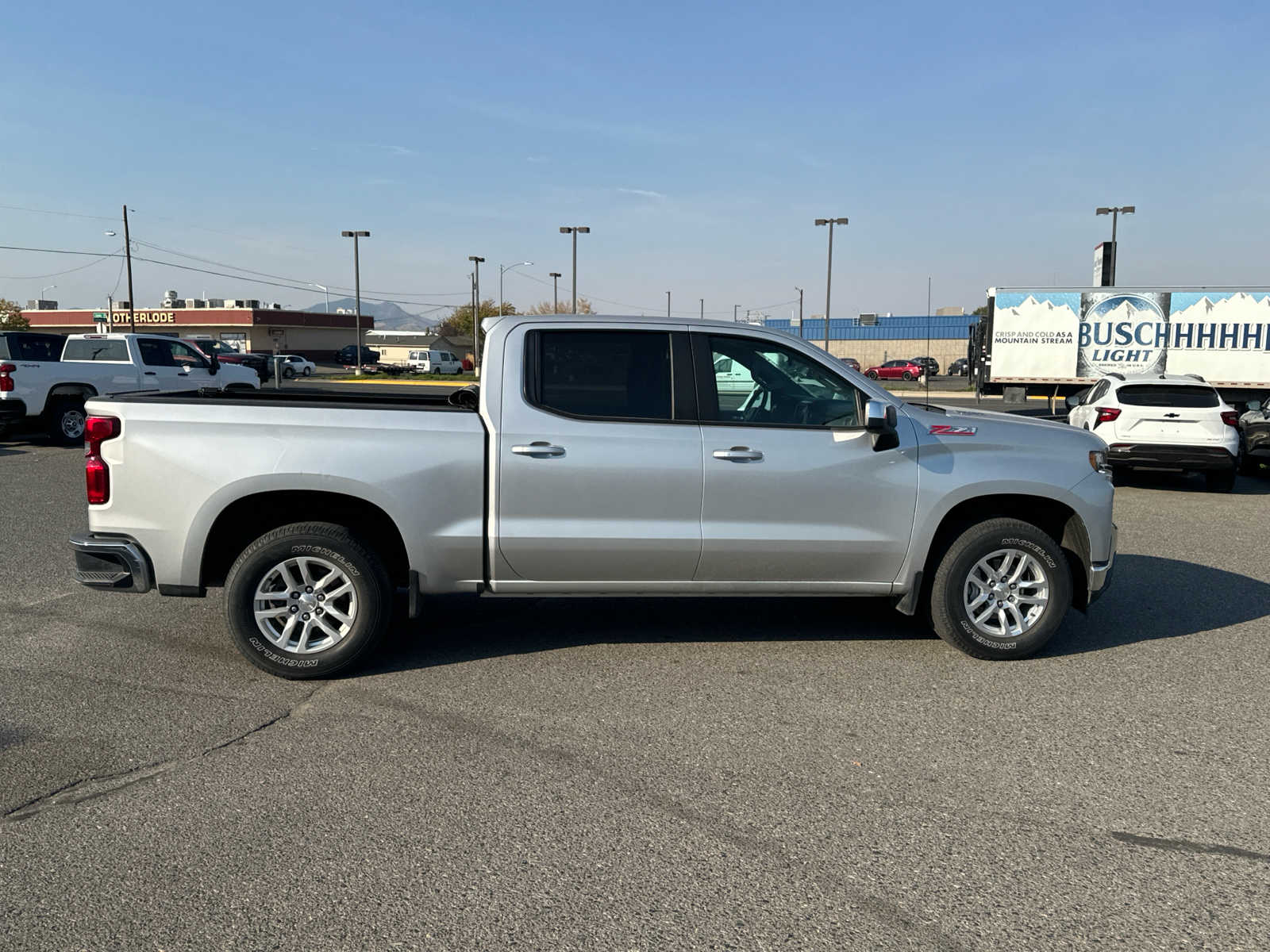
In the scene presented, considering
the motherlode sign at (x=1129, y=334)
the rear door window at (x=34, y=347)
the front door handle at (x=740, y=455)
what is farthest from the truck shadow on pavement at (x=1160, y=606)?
the motherlode sign at (x=1129, y=334)

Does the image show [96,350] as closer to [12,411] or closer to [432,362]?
[12,411]

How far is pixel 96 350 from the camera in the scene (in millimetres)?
16938

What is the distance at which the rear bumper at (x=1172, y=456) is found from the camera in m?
12.5

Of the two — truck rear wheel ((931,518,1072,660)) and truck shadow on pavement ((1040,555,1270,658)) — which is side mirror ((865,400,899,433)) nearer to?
truck rear wheel ((931,518,1072,660))

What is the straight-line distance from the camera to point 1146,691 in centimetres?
524

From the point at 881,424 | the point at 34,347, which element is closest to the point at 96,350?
the point at 34,347

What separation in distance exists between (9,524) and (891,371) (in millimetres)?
61614

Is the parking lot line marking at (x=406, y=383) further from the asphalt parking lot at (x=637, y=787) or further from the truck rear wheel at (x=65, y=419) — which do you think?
the asphalt parking lot at (x=637, y=787)

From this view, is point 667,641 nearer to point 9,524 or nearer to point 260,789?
point 260,789

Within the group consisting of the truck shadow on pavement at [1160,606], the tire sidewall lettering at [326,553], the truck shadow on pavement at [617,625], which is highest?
the tire sidewall lettering at [326,553]

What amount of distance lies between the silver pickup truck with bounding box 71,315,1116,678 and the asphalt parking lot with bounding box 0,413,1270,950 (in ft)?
1.46

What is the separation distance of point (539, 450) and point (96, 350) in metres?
14.6

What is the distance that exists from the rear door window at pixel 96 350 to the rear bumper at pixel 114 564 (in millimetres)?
13193

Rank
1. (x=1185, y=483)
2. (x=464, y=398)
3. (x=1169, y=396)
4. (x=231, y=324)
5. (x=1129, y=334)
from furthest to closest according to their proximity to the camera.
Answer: (x=231, y=324)
(x=1129, y=334)
(x=1185, y=483)
(x=1169, y=396)
(x=464, y=398)
